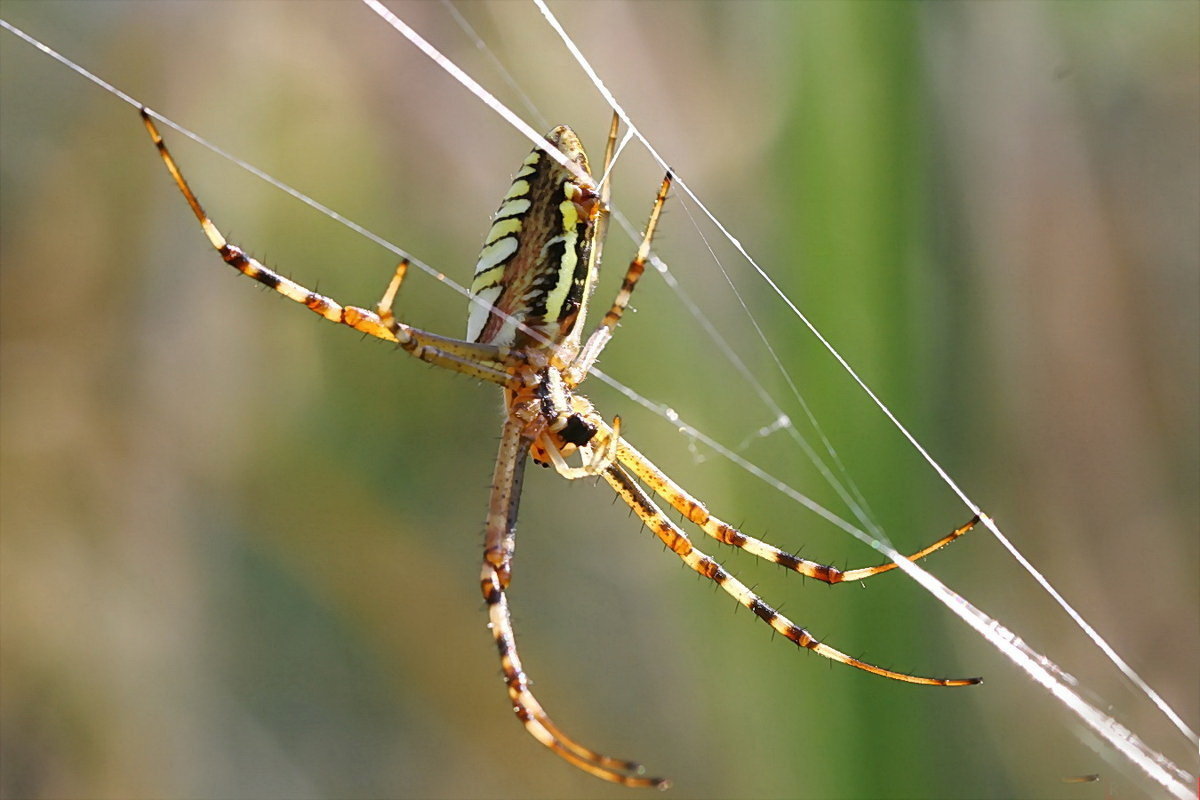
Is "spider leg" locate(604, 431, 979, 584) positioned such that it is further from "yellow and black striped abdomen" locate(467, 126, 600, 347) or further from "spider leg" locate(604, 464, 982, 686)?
"yellow and black striped abdomen" locate(467, 126, 600, 347)

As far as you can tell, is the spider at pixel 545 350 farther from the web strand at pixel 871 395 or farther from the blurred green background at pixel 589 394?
the blurred green background at pixel 589 394

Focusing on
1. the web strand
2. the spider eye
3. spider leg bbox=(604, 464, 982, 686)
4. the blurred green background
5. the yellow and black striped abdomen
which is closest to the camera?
the web strand

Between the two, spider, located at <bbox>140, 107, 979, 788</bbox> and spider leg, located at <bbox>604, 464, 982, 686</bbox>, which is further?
spider leg, located at <bbox>604, 464, 982, 686</bbox>

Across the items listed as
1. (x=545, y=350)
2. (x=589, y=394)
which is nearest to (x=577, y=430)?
(x=545, y=350)

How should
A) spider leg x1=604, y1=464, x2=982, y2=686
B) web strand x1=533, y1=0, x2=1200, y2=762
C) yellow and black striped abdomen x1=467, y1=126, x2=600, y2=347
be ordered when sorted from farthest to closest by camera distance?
spider leg x1=604, y1=464, x2=982, y2=686 → yellow and black striped abdomen x1=467, y1=126, x2=600, y2=347 → web strand x1=533, y1=0, x2=1200, y2=762

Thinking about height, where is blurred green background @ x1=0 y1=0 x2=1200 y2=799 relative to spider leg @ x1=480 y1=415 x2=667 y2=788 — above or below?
above

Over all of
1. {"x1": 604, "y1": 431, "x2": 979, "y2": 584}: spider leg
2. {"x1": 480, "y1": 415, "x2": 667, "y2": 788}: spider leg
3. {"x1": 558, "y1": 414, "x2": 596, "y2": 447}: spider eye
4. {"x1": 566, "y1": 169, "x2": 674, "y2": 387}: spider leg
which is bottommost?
{"x1": 480, "y1": 415, "x2": 667, "y2": 788}: spider leg

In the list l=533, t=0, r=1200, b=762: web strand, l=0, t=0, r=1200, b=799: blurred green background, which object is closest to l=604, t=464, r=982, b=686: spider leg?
l=533, t=0, r=1200, b=762: web strand
